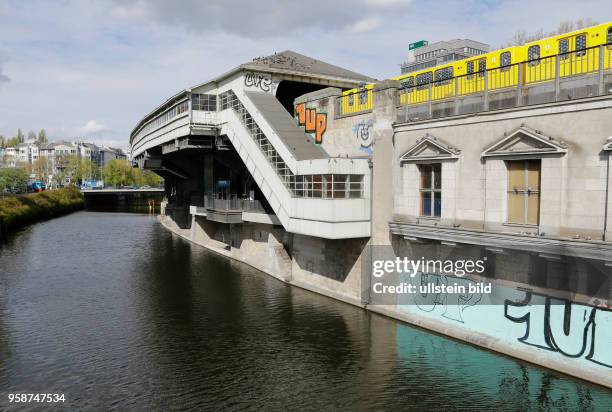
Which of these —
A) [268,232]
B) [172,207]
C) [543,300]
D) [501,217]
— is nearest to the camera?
[543,300]

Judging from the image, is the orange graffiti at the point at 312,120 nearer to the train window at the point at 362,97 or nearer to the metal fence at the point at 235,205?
the train window at the point at 362,97

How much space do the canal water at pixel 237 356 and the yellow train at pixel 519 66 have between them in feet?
46.0

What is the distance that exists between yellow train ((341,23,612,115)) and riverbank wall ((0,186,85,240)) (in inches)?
2765

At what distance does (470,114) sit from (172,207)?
6794cm

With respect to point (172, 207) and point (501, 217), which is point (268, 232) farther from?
point (172, 207)

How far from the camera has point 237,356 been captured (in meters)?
25.0

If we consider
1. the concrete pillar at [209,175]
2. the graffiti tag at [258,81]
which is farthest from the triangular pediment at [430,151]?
the concrete pillar at [209,175]

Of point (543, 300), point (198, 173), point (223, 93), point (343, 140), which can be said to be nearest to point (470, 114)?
point (543, 300)

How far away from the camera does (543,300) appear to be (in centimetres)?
2202

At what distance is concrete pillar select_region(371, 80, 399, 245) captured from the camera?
3014 centimetres

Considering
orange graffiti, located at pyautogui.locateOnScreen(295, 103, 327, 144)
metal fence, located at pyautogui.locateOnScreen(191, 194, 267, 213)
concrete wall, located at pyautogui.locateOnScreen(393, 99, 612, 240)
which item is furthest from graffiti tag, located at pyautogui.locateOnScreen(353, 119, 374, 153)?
metal fence, located at pyautogui.locateOnScreen(191, 194, 267, 213)

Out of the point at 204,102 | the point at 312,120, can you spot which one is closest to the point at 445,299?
the point at 312,120

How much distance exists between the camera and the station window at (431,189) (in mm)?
27234

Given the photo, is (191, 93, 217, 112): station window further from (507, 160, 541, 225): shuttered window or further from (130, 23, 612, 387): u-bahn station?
(507, 160, 541, 225): shuttered window
